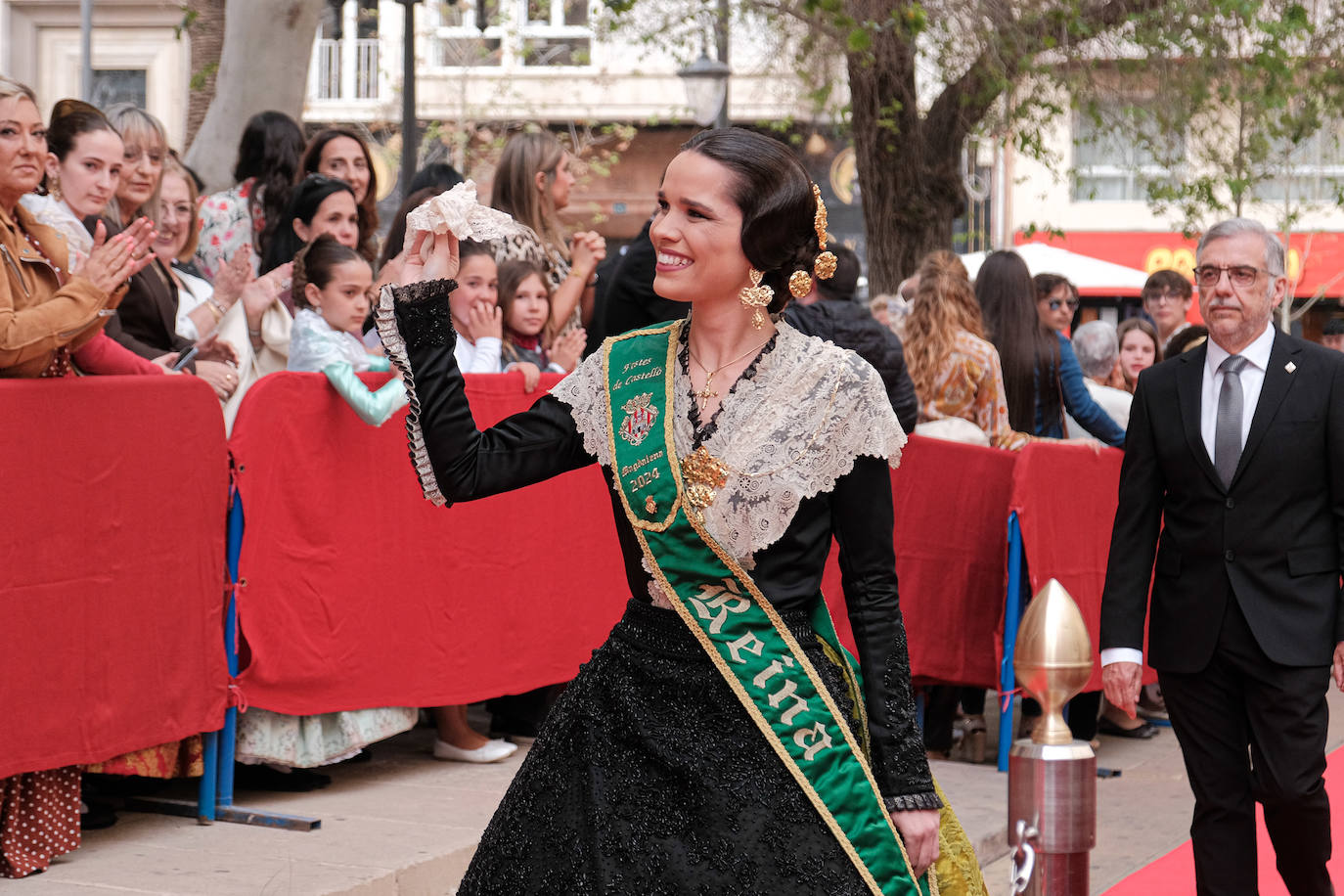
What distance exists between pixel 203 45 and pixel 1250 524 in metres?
9.23

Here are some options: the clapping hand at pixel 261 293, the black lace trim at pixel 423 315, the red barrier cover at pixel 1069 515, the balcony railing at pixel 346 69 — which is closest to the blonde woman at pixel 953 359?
the red barrier cover at pixel 1069 515

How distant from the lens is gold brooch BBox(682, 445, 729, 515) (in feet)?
10.0

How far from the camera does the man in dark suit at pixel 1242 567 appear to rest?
182 inches

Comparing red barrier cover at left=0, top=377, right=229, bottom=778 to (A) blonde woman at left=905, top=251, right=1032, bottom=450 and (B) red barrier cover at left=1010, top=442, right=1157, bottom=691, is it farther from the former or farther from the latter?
(A) blonde woman at left=905, top=251, right=1032, bottom=450

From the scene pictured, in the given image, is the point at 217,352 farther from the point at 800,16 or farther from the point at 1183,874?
the point at 800,16

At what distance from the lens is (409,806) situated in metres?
5.76

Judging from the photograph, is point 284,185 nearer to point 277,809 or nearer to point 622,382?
point 277,809

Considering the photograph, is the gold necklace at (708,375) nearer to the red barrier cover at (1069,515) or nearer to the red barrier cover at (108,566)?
the red barrier cover at (108,566)

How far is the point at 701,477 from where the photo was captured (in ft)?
10.1

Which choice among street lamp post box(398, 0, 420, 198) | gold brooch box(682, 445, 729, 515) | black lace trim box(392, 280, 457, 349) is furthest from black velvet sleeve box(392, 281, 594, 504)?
street lamp post box(398, 0, 420, 198)

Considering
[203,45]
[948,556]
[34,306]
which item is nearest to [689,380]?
[34,306]

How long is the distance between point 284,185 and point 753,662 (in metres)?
5.03

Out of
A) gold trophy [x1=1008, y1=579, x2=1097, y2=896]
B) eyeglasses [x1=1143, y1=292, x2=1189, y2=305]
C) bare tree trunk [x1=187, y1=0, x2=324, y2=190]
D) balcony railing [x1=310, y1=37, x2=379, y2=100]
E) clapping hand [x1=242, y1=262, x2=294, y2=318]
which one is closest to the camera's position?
gold trophy [x1=1008, y1=579, x2=1097, y2=896]

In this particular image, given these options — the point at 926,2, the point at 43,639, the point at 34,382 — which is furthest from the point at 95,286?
the point at 926,2
